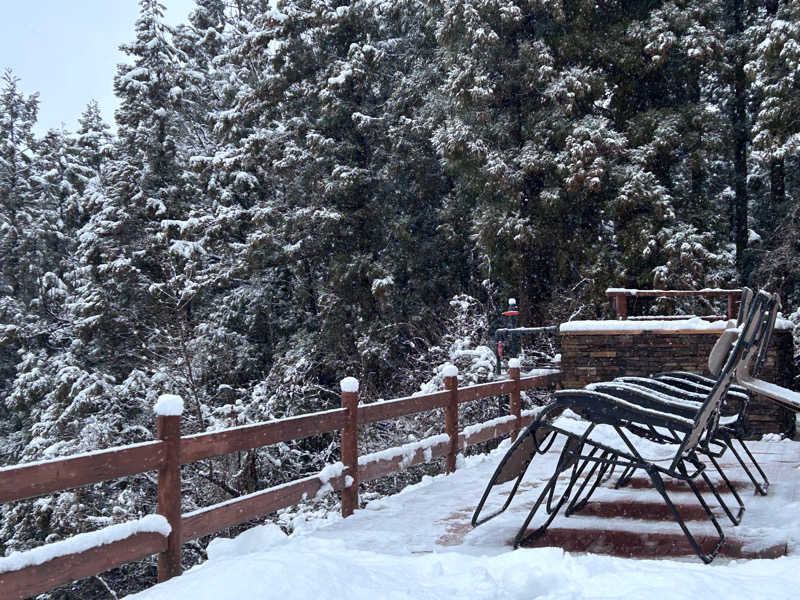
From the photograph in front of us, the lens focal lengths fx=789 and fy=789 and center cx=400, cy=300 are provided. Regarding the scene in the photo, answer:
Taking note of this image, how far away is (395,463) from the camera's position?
611 centimetres

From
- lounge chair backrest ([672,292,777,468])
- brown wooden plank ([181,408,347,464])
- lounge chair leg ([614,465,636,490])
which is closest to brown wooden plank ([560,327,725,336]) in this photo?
lounge chair leg ([614,465,636,490])

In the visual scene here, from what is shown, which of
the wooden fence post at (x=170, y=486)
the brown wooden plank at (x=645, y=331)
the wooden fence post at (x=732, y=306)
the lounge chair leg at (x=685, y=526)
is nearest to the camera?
the lounge chair leg at (x=685, y=526)

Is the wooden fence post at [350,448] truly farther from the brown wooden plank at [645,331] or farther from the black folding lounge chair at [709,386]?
the brown wooden plank at [645,331]

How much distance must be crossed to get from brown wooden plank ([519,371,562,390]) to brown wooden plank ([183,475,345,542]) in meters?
3.59

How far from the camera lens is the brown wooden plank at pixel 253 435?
4.14 m

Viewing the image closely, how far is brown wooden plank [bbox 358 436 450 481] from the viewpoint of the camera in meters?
5.74

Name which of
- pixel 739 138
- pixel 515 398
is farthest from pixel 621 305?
pixel 739 138

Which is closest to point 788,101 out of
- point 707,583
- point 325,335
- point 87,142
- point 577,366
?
point 577,366

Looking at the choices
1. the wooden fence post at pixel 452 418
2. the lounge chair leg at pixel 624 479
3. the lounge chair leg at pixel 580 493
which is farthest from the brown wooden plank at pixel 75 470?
the wooden fence post at pixel 452 418

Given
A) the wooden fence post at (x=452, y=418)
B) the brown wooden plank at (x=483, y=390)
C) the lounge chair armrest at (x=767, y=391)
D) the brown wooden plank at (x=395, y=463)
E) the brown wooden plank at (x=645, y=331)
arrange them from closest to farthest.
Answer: the lounge chair armrest at (x=767, y=391) < the brown wooden plank at (x=395, y=463) < the wooden fence post at (x=452, y=418) < the brown wooden plank at (x=483, y=390) < the brown wooden plank at (x=645, y=331)

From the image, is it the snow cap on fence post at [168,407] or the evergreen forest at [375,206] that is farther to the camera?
the evergreen forest at [375,206]

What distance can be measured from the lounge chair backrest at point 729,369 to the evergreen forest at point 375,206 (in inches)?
330

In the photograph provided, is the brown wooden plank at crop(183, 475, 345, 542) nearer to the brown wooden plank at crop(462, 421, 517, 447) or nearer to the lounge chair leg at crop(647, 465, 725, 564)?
the lounge chair leg at crop(647, 465, 725, 564)

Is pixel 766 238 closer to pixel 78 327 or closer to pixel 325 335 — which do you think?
pixel 325 335
